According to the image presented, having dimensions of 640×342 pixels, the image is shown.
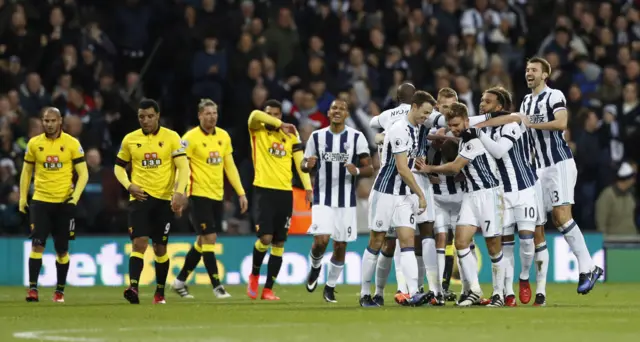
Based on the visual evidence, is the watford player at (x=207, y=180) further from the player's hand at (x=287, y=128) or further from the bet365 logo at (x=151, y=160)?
the bet365 logo at (x=151, y=160)

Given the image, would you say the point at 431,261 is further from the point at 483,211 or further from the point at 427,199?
the point at 483,211

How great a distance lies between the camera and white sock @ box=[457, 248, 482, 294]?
1409 cm

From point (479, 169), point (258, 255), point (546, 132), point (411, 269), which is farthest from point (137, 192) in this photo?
point (546, 132)

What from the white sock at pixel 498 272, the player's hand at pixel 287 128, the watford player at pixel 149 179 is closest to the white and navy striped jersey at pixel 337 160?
the player's hand at pixel 287 128

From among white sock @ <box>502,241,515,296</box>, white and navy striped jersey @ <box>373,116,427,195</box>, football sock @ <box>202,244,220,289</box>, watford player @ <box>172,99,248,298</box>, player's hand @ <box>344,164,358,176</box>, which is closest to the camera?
white and navy striped jersey @ <box>373,116,427,195</box>

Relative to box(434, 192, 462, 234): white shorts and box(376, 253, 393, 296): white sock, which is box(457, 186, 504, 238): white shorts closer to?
box(434, 192, 462, 234): white shorts

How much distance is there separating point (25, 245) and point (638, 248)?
960 cm

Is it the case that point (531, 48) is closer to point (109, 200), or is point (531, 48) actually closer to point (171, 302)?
point (109, 200)

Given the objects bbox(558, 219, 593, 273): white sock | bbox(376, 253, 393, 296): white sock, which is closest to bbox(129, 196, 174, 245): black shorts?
bbox(376, 253, 393, 296): white sock

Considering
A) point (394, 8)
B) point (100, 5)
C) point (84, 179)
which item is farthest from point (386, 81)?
point (84, 179)

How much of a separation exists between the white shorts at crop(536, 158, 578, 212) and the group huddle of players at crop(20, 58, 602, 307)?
0.01 metres

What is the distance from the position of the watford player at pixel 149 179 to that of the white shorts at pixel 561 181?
3.99 m

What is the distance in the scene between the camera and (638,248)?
71.9 ft

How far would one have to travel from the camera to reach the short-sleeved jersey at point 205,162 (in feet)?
55.9
